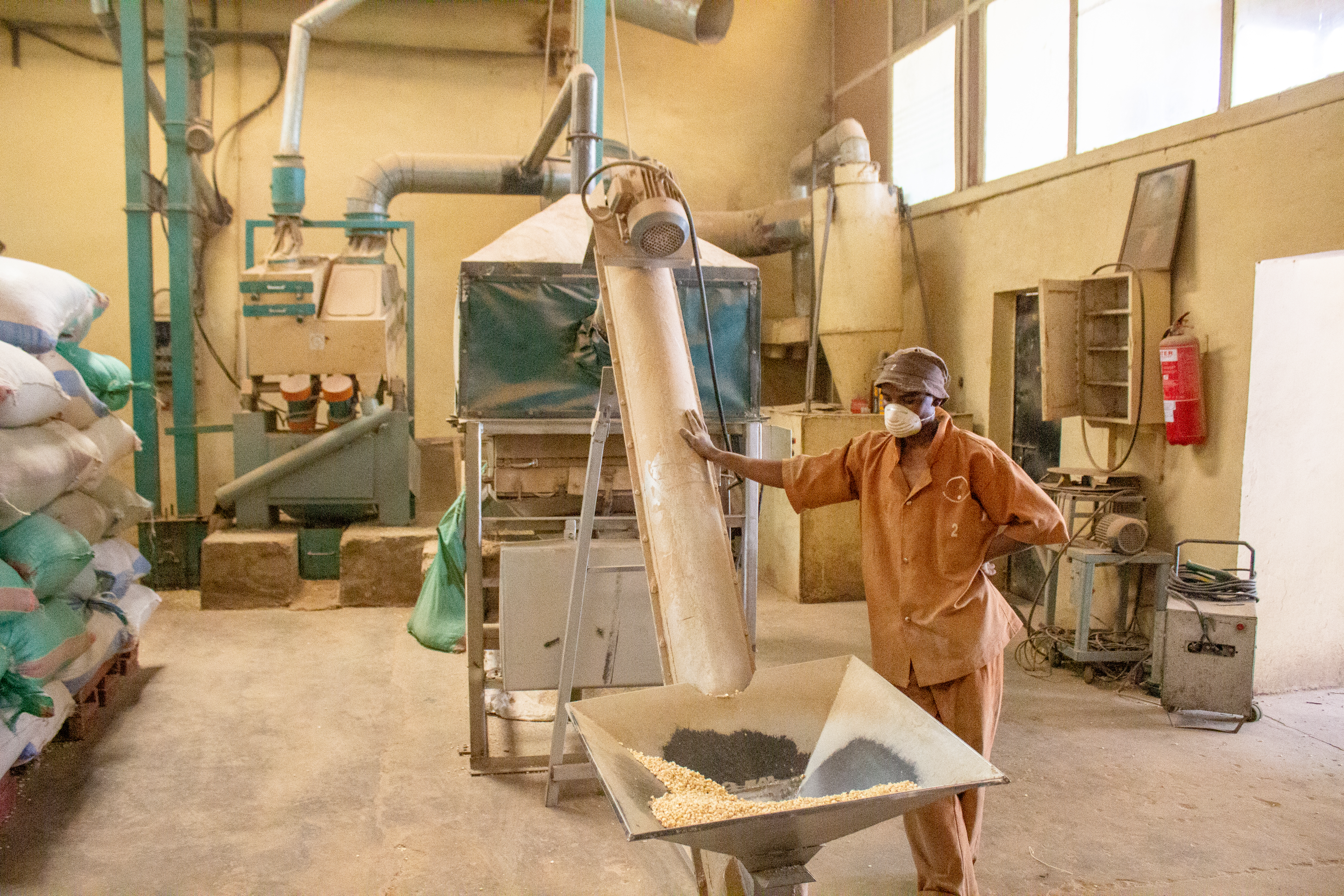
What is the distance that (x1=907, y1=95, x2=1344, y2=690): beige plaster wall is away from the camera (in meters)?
4.43

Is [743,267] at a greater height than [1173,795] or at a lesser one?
greater

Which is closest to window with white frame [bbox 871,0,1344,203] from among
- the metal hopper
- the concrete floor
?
the concrete floor

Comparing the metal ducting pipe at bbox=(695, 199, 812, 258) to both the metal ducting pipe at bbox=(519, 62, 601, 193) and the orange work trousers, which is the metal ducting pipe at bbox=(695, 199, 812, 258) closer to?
the metal ducting pipe at bbox=(519, 62, 601, 193)

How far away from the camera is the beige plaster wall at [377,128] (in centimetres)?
775

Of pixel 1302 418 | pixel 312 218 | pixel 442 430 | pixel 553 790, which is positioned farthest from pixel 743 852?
pixel 312 218

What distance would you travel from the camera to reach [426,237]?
830cm

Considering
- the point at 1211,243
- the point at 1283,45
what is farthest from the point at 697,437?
the point at 1283,45

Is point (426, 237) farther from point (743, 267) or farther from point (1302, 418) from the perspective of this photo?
point (1302, 418)

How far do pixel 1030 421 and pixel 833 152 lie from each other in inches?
114

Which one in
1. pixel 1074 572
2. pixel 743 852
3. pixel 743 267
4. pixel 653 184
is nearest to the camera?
pixel 743 852

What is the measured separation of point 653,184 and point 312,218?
6.60 metres

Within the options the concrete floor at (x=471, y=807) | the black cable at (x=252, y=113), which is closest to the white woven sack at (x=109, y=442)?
the concrete floor at (x=471, y=807)

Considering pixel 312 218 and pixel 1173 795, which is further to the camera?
pixel 312 218

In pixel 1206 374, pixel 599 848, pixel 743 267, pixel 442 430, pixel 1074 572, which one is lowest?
pixel 599 848
